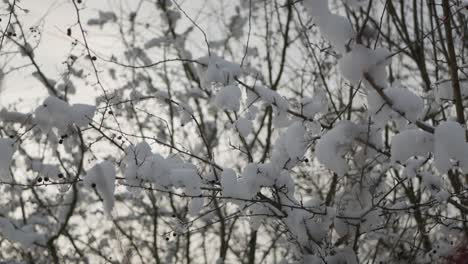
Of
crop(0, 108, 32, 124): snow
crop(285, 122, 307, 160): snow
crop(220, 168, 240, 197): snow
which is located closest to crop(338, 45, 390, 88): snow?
crop(285, 122, 307, 160): snow

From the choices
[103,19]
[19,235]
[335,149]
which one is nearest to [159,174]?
[335,149]

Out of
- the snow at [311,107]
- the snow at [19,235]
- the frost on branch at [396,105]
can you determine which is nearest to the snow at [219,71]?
the snow at [311,107]

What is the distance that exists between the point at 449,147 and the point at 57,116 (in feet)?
5.42

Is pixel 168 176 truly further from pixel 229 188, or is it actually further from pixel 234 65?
pixel 234 65

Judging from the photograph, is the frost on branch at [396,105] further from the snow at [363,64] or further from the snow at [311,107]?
the snow at [311,107]

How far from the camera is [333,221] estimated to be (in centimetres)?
285

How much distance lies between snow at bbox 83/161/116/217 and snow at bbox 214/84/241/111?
2.07 feet

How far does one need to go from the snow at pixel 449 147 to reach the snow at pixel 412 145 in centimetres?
5

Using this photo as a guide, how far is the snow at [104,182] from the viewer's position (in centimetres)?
221

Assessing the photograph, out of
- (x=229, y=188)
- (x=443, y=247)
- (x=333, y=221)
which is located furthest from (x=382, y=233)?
(x=229, y=188)

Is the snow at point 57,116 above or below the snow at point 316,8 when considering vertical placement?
above

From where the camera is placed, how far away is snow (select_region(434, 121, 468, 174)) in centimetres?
177

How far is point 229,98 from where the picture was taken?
2.48m

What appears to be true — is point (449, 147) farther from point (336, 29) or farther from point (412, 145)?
point (336, 29)
